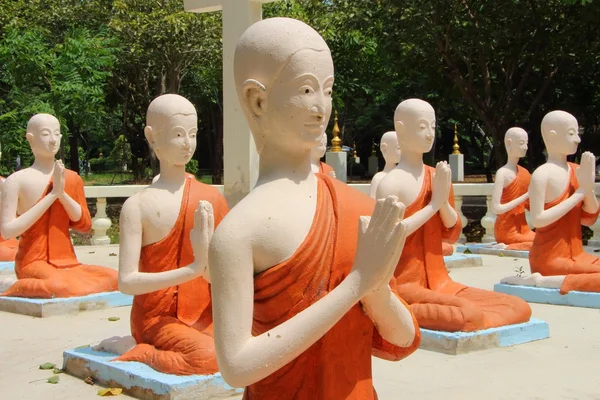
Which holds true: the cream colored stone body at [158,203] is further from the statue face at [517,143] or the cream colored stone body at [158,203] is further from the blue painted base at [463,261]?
the statue face at [517,143]

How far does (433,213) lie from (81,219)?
3909 mm

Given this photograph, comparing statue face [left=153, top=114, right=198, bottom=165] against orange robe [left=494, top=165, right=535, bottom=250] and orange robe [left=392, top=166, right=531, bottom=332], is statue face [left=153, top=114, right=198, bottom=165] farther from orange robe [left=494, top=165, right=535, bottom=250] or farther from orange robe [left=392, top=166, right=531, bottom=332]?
orange robe [left=494, top=165, right=535, bottom=250]

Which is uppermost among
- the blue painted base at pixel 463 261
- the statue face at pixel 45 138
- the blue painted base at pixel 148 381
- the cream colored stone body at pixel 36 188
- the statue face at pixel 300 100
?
the statue face at pixel 300 100

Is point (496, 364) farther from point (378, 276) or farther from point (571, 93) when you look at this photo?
point (571, 93)

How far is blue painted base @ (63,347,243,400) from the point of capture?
5.25 m

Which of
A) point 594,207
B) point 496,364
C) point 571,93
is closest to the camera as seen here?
point 496,364

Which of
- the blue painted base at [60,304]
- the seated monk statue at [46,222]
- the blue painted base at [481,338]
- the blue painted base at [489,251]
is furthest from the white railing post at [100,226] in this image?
the blue painted base at [481,338]

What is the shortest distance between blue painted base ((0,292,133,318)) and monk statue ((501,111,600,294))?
436 cm

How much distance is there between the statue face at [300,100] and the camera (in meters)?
2.90

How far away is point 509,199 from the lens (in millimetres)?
12312

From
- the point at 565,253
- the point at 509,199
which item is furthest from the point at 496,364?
the point at 509,199

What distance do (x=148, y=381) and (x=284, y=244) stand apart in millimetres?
2895

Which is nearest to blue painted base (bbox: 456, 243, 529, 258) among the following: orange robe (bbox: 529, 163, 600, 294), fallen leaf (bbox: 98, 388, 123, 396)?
orange robe (bbox: 529, 163, 600, 294)

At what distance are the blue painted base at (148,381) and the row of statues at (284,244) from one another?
9cm
